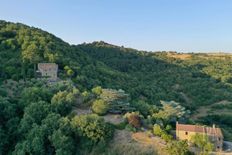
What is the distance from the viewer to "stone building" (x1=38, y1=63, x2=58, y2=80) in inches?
1957

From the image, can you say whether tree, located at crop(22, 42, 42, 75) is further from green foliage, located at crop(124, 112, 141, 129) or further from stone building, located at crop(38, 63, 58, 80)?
green foliage, located at crop(124, 112, 141, 129)

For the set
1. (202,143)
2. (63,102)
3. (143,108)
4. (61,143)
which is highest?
(63,102)

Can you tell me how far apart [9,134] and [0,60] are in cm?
2002

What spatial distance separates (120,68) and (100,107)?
5005cm

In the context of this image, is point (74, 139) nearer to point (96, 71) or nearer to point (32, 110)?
point (32, 110)

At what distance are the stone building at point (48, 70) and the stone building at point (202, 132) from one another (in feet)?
79.4

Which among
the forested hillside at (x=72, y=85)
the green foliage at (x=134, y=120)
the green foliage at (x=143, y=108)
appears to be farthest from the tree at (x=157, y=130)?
the green foliage at (x=143, y=108)

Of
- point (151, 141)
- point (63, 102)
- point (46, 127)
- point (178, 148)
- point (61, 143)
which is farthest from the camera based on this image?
point (63, 102)

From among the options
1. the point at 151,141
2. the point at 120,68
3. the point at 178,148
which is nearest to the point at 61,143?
the point at 151,141

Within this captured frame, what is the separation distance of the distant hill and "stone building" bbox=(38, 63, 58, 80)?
136cm

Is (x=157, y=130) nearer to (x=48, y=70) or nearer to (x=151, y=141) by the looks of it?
(x=151, y=141)

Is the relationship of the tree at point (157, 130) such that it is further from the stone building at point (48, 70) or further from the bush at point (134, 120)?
the stone building at point (48, 70)

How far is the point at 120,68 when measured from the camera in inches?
3383

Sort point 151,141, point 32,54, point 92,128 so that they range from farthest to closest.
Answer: point 32,54
point 151,141
point 92,128
